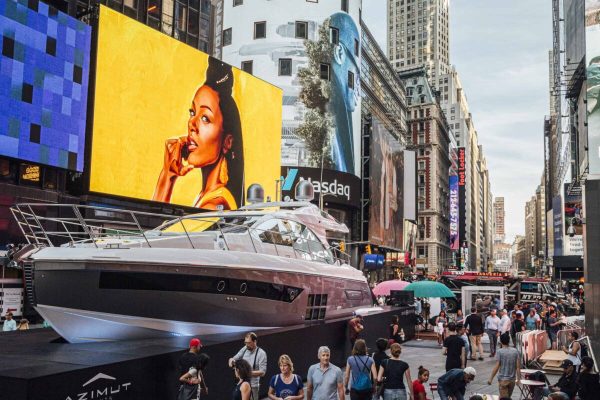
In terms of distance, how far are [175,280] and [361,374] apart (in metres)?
4.09

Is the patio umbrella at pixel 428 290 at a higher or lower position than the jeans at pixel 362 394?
higher

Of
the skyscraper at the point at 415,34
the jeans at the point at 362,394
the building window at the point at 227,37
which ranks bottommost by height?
the jeans at the point at 362,394

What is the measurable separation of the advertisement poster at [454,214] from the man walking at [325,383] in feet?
401

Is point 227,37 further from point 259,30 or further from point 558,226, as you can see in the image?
point 558,226

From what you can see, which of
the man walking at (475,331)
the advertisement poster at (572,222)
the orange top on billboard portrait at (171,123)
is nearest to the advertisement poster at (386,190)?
the advertisement poster at (572,222)

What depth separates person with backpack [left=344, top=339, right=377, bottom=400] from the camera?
9555 millimetres

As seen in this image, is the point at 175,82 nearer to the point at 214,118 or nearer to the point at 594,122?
the point at 214,118

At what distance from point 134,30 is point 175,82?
3.83 m

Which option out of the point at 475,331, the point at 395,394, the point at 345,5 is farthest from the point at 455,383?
the point at 345,5

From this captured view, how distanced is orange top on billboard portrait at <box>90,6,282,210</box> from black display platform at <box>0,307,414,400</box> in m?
19.5

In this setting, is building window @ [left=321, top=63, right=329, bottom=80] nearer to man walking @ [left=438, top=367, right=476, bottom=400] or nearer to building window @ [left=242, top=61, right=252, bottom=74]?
building window @ [left=242, top=61, right=252, bottom=74]

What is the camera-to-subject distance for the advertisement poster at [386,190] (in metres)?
68.1

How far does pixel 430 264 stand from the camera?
112m

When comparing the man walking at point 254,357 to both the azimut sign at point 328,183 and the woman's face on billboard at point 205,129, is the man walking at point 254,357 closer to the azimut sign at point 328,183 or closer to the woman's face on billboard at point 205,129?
the woman's face on billboard at point 205,129
